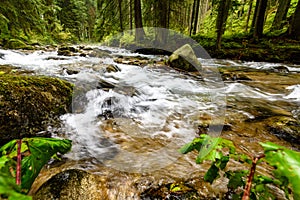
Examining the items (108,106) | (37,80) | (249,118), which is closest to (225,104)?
(249,118)

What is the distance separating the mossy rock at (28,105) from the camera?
2316mm

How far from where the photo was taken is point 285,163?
0.57m

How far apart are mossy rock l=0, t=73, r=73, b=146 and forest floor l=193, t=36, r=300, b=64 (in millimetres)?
9996

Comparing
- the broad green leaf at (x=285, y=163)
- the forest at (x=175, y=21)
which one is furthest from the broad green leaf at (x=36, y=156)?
the forest at (x=175, y=21)

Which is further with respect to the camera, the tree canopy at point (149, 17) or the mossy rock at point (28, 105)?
the tree canopy at point (149, 17)

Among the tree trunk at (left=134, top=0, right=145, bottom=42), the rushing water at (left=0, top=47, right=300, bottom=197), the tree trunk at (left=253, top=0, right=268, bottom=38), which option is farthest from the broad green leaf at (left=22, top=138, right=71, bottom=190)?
the tree trunk at (left=134, top=0, right=145, bottom=42)

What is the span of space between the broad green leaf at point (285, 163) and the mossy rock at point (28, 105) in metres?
2.77

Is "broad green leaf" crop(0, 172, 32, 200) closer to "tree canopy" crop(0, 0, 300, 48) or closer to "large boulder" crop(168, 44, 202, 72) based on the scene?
"large boulder" crop(168, 44, 202, 72)

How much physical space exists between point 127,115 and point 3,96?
6.45ft

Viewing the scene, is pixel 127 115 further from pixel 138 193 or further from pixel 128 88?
pixel 138 193

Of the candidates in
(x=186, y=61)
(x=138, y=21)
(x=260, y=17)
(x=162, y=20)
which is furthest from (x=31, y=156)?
(x=162, y=20)

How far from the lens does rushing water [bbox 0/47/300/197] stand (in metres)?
2.47

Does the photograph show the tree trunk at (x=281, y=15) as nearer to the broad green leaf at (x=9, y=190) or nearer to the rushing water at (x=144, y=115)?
the rushing water at (x=144, y=115)

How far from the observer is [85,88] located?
4109mm
